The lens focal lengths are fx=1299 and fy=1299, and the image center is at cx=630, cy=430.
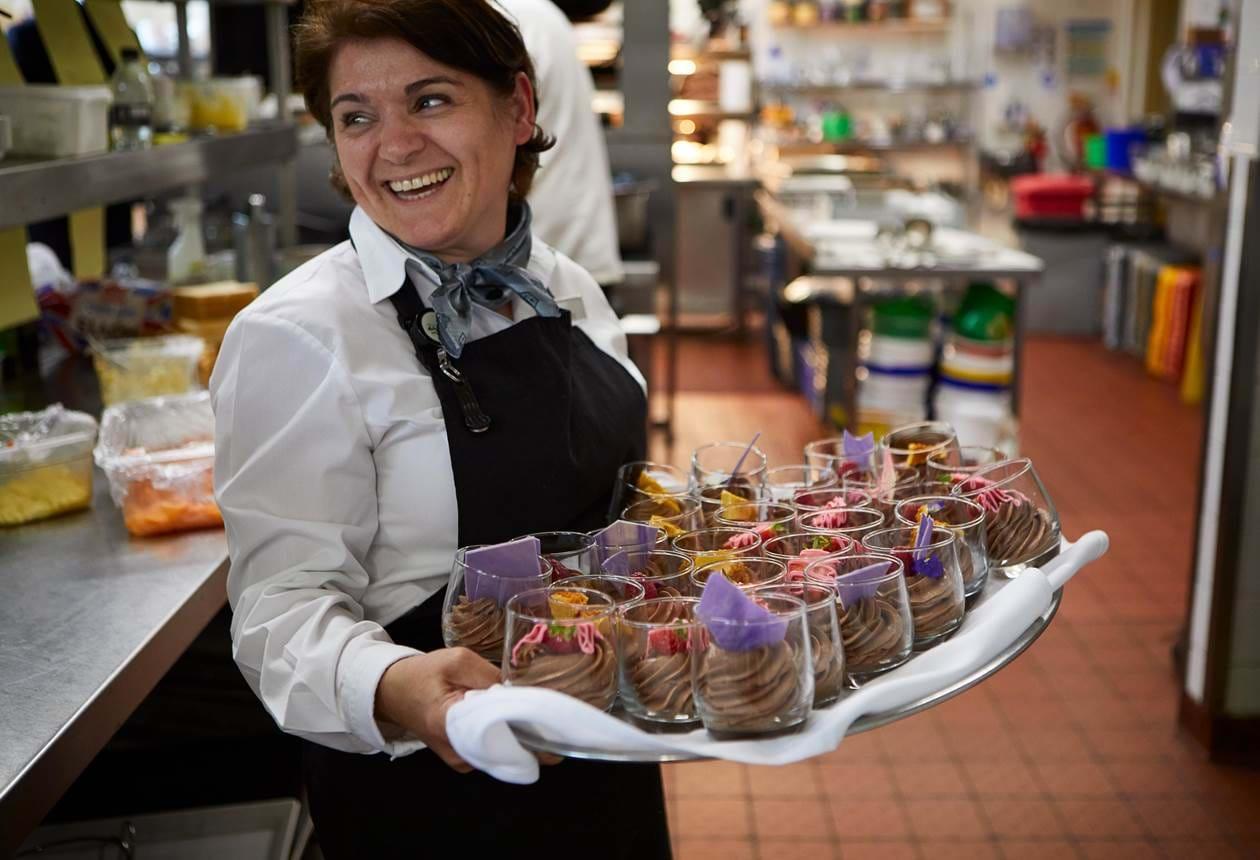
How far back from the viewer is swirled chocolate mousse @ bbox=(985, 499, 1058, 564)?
1.65 m

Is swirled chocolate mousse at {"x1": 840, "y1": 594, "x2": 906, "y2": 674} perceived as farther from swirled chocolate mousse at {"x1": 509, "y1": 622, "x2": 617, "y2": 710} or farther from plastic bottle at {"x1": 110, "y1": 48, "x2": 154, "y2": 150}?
plastic bottle at {"x1": 110, "y1": 48, "x2": 154, "y2": 150}

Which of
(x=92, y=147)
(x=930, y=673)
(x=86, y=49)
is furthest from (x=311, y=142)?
(x=930, y=673)

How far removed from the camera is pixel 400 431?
1.57m

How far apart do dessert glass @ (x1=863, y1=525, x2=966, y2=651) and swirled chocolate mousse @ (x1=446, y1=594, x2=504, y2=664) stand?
0.44m

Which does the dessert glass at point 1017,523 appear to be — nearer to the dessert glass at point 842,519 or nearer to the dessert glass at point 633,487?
the dessert glass at point 842,519

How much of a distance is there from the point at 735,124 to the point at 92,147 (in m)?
8.75

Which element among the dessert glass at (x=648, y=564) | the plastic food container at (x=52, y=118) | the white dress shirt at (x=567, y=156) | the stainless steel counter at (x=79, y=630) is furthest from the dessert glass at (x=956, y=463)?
the white dress shirt at (x=567, y=156)

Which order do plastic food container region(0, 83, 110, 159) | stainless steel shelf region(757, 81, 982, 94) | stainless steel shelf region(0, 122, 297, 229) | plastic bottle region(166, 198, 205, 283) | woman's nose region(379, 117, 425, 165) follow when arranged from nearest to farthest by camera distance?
woman's nose region(379, 117, 425, 165)
stainless steel shelf region(0, 122, 297, 229)
plastic food container region(0, 83, 110, 159)
plastic bottle region(166, 198, 205, 283)
stainless steel shelf region(757, 81, 982, 94)

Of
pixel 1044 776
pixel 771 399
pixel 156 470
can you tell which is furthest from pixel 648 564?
pixel 771 399

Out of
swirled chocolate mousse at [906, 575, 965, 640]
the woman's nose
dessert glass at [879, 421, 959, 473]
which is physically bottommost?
swirled chocolate mousse at [906, 575, 965, 640]

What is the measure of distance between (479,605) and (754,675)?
336 mm

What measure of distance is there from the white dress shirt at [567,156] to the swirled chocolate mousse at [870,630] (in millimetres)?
2487

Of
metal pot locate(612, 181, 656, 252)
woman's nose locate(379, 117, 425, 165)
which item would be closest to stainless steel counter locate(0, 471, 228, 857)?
woman's nose locate(379, 117, 425, 165)

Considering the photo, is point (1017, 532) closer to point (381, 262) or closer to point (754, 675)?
point (754, 675)
